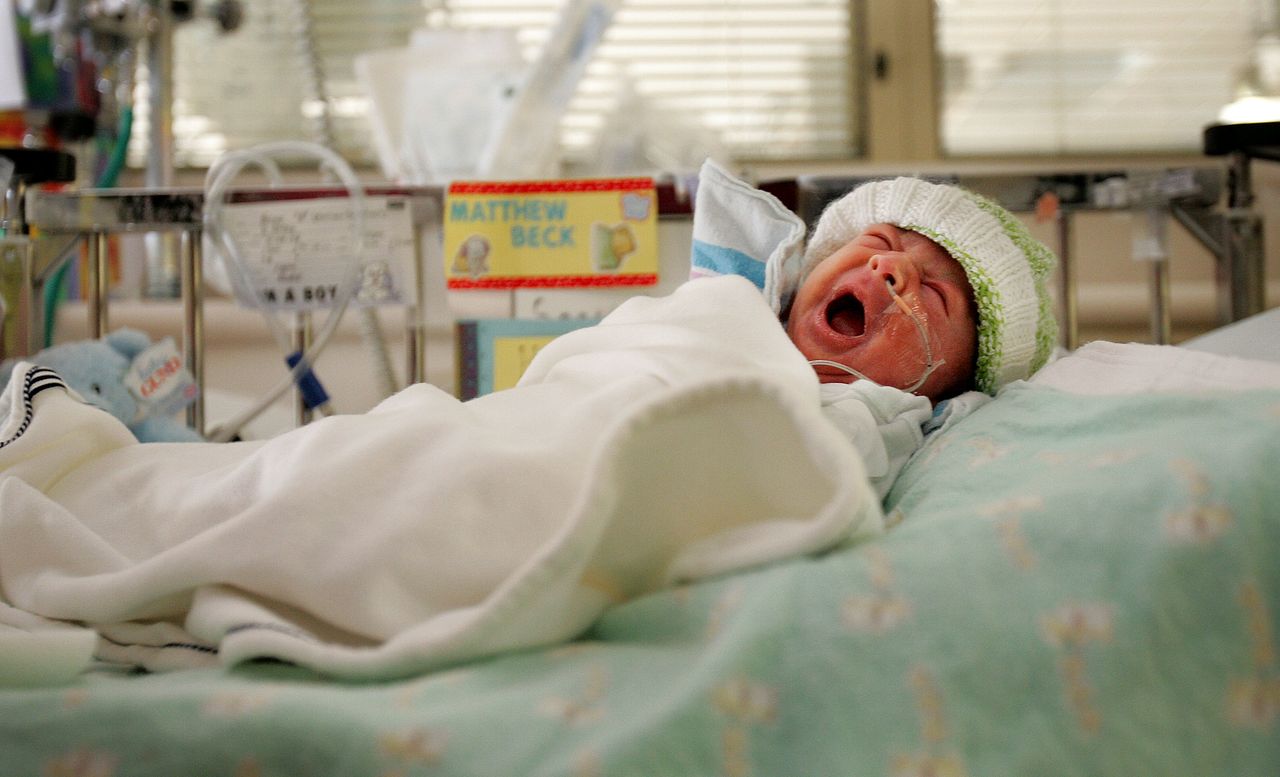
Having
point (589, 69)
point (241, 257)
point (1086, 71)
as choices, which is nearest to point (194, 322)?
point (241, 257)

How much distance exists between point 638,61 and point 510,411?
1.65 m

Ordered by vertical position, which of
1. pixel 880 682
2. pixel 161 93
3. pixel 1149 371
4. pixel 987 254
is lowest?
pixel 880 682

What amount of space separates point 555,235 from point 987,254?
479 mm

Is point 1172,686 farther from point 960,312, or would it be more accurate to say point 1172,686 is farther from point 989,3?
point 989,3

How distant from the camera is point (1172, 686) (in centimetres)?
51

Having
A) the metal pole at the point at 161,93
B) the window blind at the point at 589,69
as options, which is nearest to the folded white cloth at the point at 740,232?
the metal pole at the point at 161,93

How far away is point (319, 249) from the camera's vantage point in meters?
1.24

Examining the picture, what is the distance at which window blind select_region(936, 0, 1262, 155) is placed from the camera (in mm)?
2229

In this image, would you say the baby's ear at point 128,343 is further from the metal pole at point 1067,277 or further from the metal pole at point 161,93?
the metal pole at point 1067,277

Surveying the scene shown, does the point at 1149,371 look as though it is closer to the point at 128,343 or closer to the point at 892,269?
the point at 892,269

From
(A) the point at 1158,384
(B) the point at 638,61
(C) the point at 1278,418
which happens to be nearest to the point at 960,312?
(A) the point at 1158,384

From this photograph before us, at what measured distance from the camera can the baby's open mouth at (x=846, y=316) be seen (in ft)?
3.21

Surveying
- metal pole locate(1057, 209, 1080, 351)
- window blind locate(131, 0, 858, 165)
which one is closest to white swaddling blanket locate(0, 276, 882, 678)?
metal pole locate(1057, 209, 1080, 351)

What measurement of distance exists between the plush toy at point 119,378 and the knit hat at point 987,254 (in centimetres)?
69
